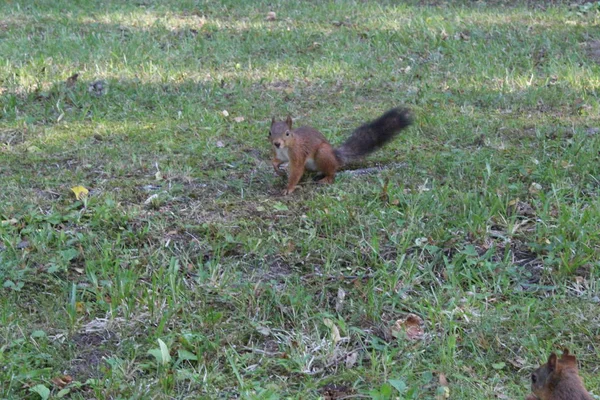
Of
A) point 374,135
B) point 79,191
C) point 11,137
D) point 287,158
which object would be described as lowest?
point 11,137

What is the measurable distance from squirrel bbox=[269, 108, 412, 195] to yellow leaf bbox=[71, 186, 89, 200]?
104 centimetres

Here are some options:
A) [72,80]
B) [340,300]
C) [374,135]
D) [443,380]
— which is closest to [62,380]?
[340,300]

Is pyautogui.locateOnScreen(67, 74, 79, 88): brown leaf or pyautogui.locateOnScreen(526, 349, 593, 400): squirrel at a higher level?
pyautogui.locateOnScreen(526, 349, 593, 400): squirrel

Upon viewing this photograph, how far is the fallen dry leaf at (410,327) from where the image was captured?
3107mm

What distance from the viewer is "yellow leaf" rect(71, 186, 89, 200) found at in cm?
410

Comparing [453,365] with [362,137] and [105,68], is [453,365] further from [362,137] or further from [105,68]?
[105,68]

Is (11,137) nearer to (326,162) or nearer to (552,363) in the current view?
(326,162)

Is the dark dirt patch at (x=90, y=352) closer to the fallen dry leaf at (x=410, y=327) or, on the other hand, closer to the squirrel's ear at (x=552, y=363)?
the fallen dry leaf at (x=410, y=327)

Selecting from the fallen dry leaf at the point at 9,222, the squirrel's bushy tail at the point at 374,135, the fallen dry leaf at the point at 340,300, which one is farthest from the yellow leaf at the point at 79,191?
the fallen dry leaf at the point at 340,300

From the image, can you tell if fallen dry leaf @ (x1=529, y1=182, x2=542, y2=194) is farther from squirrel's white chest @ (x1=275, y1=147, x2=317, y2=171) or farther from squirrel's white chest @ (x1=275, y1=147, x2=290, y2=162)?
squirrel's white chest @ (x1=275, y1=147, x2=290, y2=162)

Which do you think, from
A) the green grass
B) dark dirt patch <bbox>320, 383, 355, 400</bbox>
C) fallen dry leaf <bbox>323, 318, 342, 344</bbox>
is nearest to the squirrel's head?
the green grass

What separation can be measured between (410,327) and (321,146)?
1.60m

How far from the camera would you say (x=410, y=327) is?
10.4ft

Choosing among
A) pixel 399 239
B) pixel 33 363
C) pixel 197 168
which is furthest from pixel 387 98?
pixel 33 363
